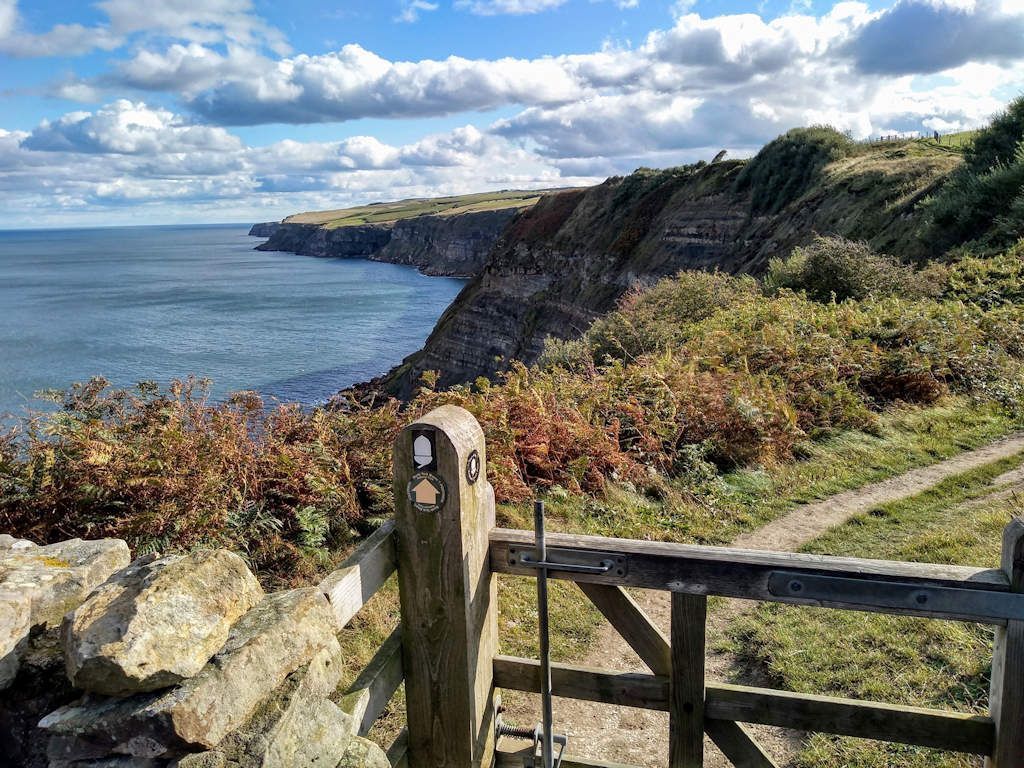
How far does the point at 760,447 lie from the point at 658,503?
1.95 metres

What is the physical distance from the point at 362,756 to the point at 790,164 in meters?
41.6

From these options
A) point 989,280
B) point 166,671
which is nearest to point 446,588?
point 166,671

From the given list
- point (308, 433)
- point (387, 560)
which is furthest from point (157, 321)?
point (387, 560)

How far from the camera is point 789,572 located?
9.93ft

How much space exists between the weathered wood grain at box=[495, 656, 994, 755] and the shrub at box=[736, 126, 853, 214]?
37.1 m

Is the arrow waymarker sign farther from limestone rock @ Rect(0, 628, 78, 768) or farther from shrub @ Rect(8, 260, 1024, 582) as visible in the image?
shrub @ Rect(8, 260, 1024, 582)

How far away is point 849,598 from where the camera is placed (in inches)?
117

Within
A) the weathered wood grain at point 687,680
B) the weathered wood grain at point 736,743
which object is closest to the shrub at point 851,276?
the weathered wood grain at point 736,743

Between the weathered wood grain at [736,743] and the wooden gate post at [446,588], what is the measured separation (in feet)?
3.63

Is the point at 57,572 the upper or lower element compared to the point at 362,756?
upper

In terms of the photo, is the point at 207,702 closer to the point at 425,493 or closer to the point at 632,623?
the point at 425,493

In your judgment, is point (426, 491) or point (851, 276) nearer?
point (426, 491)

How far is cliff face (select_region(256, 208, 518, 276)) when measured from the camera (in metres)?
145

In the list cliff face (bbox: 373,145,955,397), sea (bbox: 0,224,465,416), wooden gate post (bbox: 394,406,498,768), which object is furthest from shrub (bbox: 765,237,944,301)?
wooden gate post (bbox: 394,406,498,768)
